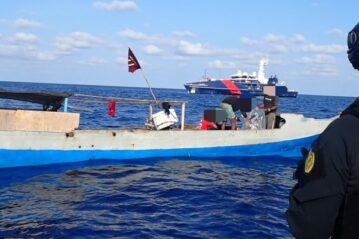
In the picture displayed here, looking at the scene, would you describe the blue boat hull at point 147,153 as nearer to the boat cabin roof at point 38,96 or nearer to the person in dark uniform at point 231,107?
the person in dark uniform at point 231,107

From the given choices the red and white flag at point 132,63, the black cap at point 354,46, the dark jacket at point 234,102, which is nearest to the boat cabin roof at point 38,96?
the red and white flag at point 132,63

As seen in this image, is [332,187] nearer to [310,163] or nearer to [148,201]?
[310,163]

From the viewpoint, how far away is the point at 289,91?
4387 inches

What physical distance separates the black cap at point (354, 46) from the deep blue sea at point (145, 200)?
18.3 ft

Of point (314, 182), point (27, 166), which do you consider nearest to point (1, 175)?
point (27, 166)

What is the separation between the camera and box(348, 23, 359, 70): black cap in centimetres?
249

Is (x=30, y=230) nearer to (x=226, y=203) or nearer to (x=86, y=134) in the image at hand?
(x=226, y=203)

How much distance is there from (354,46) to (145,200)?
789 centimetres

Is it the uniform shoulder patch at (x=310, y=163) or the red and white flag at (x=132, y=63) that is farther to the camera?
the red and white flag at (x=132, y=63)

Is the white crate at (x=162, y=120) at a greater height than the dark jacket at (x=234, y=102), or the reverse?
the dark jacket at (x=234, y=102)

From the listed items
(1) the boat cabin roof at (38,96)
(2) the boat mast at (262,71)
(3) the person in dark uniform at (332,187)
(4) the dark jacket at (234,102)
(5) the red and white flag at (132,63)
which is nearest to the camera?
(3) the person in dark uniform at (332,187)

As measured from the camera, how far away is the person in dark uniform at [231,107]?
632 inches

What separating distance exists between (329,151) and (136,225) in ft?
20.7

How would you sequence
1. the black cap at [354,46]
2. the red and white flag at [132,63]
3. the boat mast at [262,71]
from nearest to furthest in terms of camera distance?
1. the black cap at [354,46]
2. the red and white flag at [132,63]
3. the boat mast at [262,71]
